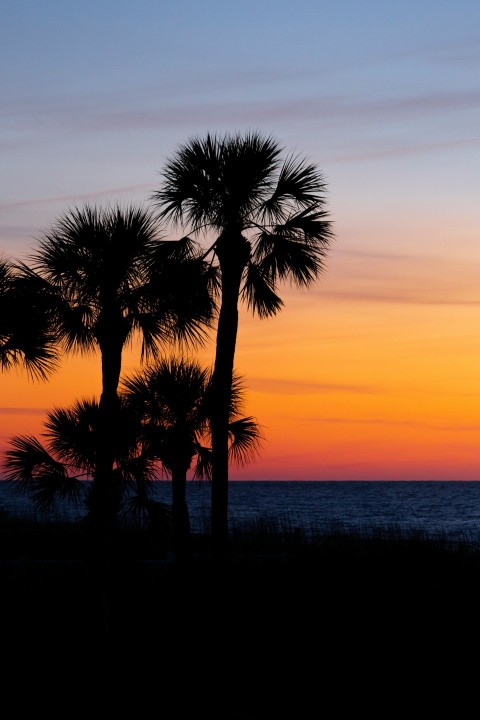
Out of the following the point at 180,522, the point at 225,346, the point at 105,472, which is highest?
the point at 225,346

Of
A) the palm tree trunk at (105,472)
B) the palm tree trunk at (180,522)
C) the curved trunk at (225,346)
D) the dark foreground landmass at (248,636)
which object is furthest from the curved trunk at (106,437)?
the palm tree trunk at (180,522)

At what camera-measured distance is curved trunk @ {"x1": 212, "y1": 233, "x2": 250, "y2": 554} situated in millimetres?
20906

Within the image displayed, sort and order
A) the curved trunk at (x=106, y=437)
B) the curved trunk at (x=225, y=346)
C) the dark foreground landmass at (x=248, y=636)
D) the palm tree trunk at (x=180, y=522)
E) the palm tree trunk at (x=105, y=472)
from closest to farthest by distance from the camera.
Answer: the dark foreground landmass at (x=248, y=636), the palm tree trunk at (x=105, y=472), the curved trunk at (x=106, y=437), the curved trunk at (x=225, y=346), the palm tree trunk at (x=180, y=522)

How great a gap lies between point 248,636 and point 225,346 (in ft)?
21.5

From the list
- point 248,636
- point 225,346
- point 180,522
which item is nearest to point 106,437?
point 225,346

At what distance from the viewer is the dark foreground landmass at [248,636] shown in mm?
14016

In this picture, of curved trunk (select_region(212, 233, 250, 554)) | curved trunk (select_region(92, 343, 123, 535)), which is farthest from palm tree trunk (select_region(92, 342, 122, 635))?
curved trunk (select_region(212, 233, 250, 554))

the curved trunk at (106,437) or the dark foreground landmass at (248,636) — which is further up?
the curved trunk at (106,437)

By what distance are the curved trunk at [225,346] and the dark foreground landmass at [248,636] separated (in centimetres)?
218

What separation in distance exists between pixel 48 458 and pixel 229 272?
6.07 meters

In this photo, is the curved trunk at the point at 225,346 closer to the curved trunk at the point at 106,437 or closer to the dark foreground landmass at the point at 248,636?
the dark foreground landmass at the point at 248,636

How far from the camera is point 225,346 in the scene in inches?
846

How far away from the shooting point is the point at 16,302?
20.3 m

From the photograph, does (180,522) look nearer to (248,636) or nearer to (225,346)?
(225,346)
